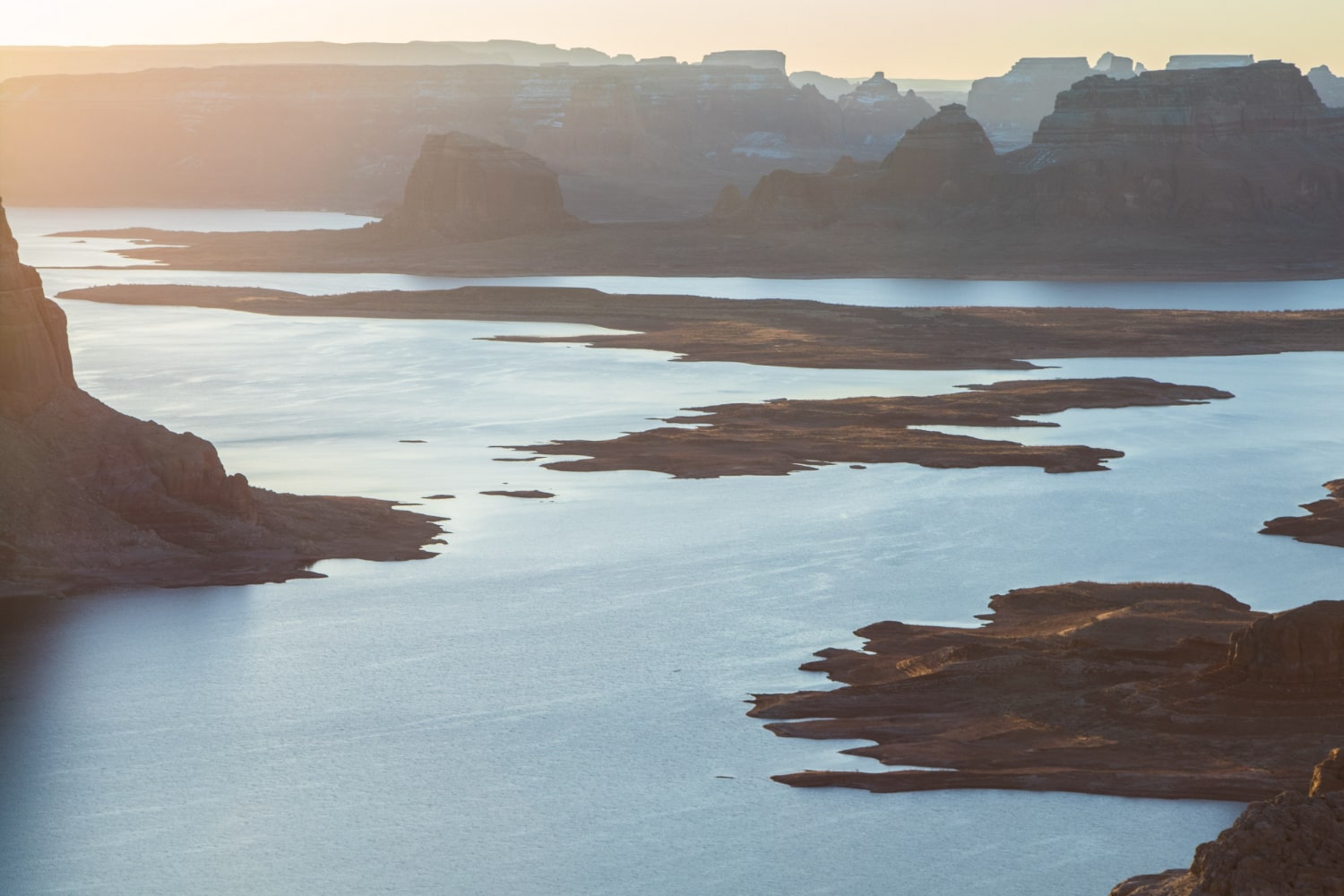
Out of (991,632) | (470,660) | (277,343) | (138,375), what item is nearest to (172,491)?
(470,660)

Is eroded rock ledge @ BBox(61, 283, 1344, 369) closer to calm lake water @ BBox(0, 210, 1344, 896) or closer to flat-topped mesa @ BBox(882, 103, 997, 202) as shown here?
calm lake water @ BBox(0, 210, 1344, 896)

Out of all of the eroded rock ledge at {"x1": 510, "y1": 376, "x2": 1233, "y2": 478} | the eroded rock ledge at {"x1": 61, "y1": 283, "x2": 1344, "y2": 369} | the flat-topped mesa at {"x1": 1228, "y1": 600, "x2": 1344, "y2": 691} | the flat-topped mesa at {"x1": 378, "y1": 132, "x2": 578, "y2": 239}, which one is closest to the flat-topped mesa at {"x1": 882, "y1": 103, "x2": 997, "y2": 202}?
the flat-topped mesa at {"x1": 378, "y1": 132, "x2": 578, "y2": 239}

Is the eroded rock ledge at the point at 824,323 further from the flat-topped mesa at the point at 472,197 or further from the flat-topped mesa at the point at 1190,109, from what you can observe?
the flat-topped mesa at the point at 1190,109

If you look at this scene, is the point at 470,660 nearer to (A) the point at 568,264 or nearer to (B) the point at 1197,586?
(B) the point at 1197,586

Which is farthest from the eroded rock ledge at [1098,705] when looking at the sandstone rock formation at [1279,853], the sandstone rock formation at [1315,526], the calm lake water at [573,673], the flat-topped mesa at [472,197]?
the flat-topped mesa at [472,197]

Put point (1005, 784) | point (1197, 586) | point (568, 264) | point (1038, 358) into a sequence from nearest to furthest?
point (1005, 784), point (1197, 586), point (1038, 358), point (568, 264)

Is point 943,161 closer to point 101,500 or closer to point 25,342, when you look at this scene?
point 25,342

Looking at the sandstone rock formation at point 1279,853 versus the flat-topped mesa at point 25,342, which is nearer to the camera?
the sandstone rock formation at point 1279,853
